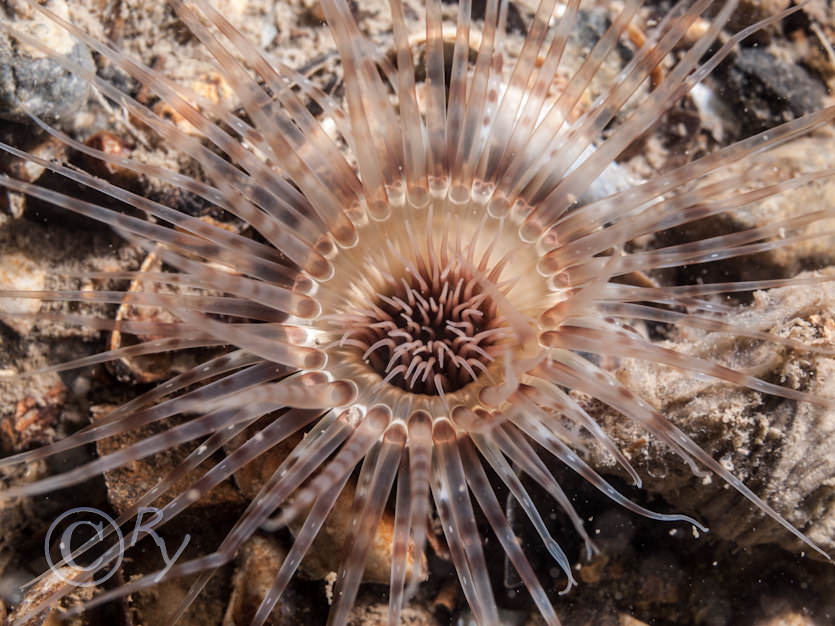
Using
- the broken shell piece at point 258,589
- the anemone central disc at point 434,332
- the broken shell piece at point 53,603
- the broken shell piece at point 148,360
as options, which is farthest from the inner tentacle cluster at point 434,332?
the broken shell piece at point 53,603

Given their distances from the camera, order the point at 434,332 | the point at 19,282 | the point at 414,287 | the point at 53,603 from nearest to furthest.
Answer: the point at 53,603 < the point at 434,332 < the point at 414,287 < the point at 19,282

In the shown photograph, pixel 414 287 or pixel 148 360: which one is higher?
pixel 148 360

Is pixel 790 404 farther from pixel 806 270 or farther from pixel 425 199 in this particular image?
pixel 425 199

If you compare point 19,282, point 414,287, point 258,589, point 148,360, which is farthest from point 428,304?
point 19,282

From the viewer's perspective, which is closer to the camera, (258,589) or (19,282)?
(258,589)

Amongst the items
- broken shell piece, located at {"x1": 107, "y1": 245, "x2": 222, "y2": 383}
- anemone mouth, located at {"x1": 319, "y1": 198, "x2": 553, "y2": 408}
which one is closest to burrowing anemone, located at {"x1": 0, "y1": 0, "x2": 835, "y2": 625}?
anemone mouth, located at {"x1": 319, "y1": 198, "x2": 553, "y2": 408}

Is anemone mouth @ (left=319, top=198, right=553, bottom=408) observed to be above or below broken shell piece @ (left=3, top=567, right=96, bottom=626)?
above

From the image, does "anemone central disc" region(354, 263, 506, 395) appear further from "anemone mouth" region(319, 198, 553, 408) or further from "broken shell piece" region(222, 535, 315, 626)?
"broken shell piece" region(222, 535, 315, 626)

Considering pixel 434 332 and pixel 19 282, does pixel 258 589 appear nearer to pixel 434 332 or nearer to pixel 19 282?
pixel 434 332
